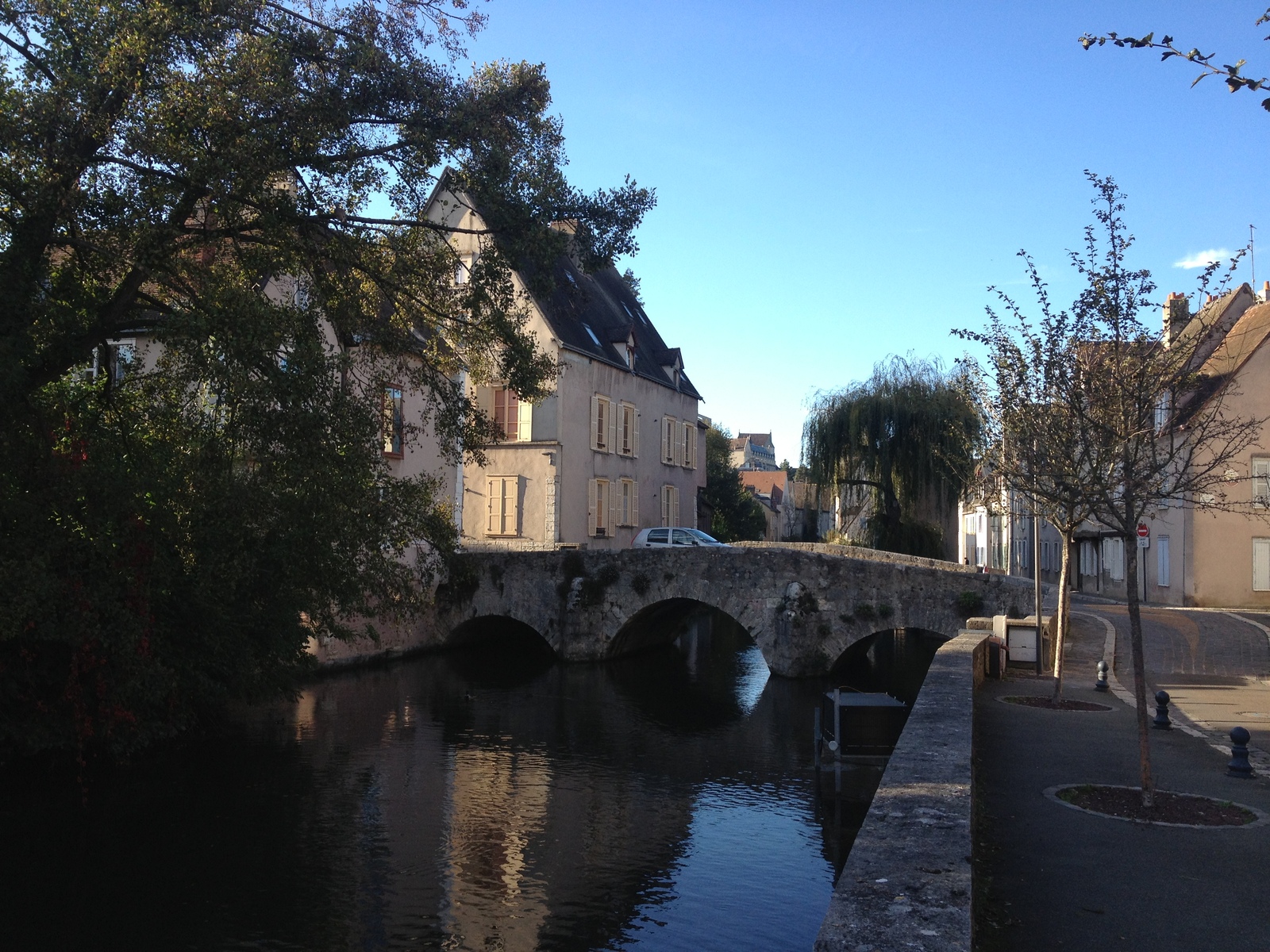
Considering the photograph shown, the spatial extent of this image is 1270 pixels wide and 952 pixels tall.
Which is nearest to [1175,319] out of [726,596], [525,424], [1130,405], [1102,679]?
[1130,405]

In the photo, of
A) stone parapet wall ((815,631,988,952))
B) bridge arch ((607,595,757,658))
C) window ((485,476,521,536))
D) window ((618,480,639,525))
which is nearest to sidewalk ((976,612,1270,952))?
stone parapet wall ((815,631,988,952))

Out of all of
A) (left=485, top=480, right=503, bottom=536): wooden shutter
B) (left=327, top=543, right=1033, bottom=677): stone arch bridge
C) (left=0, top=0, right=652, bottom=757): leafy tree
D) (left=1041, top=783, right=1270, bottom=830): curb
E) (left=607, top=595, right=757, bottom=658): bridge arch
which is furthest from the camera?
(left=485, top=480, right=503, bottom=536): wooden shutter

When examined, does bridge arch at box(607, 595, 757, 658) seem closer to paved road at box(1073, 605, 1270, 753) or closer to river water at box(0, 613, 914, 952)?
river water at box(0, 613, 914, 952)

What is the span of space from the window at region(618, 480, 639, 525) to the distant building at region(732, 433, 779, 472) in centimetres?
9062

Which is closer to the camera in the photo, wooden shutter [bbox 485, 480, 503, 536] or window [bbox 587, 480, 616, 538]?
wooden shutter [bbox 485, 480, 503, 536]

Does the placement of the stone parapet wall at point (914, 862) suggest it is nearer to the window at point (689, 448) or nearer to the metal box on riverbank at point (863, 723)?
the metal box on riverbank at point (863, 723)

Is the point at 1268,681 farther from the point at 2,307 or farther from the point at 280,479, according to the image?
the point at 2,307

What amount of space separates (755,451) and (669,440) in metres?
108

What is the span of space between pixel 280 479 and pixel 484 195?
331 cm

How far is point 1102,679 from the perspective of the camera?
11555mm

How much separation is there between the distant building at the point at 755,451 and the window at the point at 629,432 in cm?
9051

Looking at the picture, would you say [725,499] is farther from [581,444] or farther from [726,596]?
[726,596]

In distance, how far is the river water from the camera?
7934 millimetres

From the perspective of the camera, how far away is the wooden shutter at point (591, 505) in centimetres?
2761
